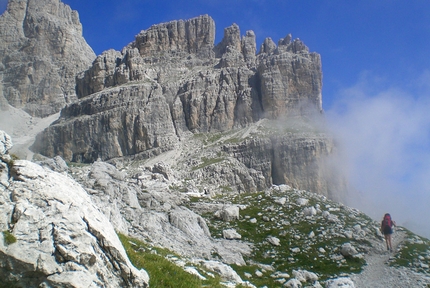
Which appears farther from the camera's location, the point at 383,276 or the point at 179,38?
the point at 179,38

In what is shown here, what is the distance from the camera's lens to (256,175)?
10162 cm

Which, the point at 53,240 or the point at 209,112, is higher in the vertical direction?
the point at 209,112

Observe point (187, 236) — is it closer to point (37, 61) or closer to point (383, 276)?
point (383, 276)

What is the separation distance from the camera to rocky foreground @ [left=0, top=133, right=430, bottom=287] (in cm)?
690

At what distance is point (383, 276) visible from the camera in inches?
1101

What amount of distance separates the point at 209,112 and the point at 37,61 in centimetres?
10017

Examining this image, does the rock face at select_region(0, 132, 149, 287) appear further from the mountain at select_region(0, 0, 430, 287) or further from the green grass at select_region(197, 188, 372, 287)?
the green grass at select_region(197, 188, 372, 287)

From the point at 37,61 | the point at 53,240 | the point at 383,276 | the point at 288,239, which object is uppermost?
the point at 37,61

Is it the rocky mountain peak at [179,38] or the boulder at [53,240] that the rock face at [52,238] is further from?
the rocky mountain peak at [179,38]

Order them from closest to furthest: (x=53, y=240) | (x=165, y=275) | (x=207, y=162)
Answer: (x=53, y=240)
(x=165, y=275)
(x=207, y=162)

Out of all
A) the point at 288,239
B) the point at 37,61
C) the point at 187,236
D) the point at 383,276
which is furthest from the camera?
the point at 37,61

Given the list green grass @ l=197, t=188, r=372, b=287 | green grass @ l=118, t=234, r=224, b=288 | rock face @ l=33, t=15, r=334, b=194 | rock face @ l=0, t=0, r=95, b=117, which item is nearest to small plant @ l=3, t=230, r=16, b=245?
green grass @ l=118, t=234, r=224, b=288

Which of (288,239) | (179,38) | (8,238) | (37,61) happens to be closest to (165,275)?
(8,238)

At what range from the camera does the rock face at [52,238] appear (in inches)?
259
